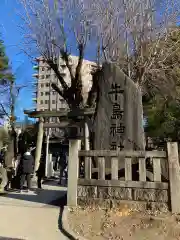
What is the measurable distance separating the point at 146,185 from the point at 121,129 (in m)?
2.26

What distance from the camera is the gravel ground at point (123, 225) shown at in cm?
582

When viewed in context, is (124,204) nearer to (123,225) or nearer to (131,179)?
(131,179)

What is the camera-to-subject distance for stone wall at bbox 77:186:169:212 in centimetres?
684

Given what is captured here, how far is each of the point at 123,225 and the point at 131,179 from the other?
1308 millimetres

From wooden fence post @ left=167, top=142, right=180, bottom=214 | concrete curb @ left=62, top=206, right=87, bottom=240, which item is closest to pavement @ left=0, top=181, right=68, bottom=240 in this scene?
concrete curb @ left=62, top=206, right=87, bottom=240

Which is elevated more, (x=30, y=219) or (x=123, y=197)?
(x=123, y=197)

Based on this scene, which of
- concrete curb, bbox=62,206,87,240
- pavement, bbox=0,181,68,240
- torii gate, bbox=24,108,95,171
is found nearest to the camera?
concrete curb, bbox=62,206,87,240

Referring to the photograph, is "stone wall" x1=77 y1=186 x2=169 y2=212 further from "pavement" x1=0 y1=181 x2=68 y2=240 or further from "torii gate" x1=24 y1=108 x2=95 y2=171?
"torii gate" x1=24 y1=108 x2=95 y2=171

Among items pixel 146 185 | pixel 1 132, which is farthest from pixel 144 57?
pixel 1 132

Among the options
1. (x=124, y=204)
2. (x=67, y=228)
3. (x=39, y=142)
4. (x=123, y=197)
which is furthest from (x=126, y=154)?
(x=39, y=142)

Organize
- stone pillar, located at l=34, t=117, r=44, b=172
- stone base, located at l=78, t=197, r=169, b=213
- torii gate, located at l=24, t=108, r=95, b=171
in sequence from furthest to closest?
stone pillar, located at l=34, t=117, r=44, b=172
torii gate, located at l=24, t=108, r=95, b=171
stone base, located at l=78, t=197, r=169, b=213

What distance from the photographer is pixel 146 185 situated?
702cm

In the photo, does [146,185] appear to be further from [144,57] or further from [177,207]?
[144,57]

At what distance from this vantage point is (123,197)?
7.15 metres
